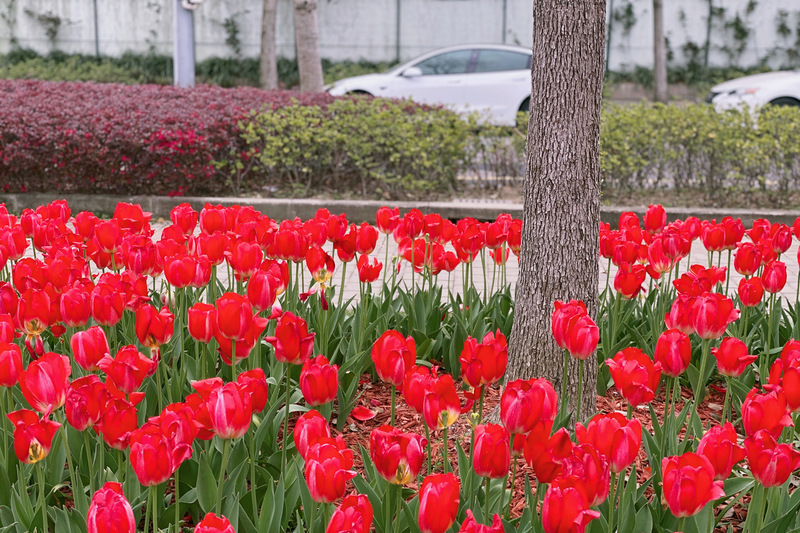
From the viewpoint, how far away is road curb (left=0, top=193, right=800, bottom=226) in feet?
26.2

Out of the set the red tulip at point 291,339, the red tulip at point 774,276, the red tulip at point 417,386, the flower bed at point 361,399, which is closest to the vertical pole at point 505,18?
the flower bed at point 361,399

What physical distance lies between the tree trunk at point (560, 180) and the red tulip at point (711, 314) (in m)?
0.67

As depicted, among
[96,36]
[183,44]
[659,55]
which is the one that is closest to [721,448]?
[183,44]

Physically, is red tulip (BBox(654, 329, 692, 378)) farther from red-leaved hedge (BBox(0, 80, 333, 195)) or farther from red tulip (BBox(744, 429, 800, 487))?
red-leaved hedge (BBox(0, 80, 333, 195))

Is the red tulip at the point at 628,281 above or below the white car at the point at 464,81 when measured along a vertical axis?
below

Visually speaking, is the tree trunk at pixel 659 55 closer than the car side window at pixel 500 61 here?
No

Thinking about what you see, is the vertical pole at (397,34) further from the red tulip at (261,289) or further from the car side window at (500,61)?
the red tulip at (261,289)

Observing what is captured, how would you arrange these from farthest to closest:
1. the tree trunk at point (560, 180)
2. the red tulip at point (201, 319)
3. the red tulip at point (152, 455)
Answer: the tree trunk at point (560, 180)
the red tulip at point (201, 319)
the red tulip at point (152, 455)

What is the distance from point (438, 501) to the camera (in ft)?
4.73

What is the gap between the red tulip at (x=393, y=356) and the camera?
198 cm

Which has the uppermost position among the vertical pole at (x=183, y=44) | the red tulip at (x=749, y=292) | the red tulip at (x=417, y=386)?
the vertical pole at (x=183, y=44)

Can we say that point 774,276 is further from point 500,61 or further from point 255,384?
point 500,61

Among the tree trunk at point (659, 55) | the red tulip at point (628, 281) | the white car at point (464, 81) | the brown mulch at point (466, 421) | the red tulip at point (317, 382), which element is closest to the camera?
the red tulip at point (317, 382)

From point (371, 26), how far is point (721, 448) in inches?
932
